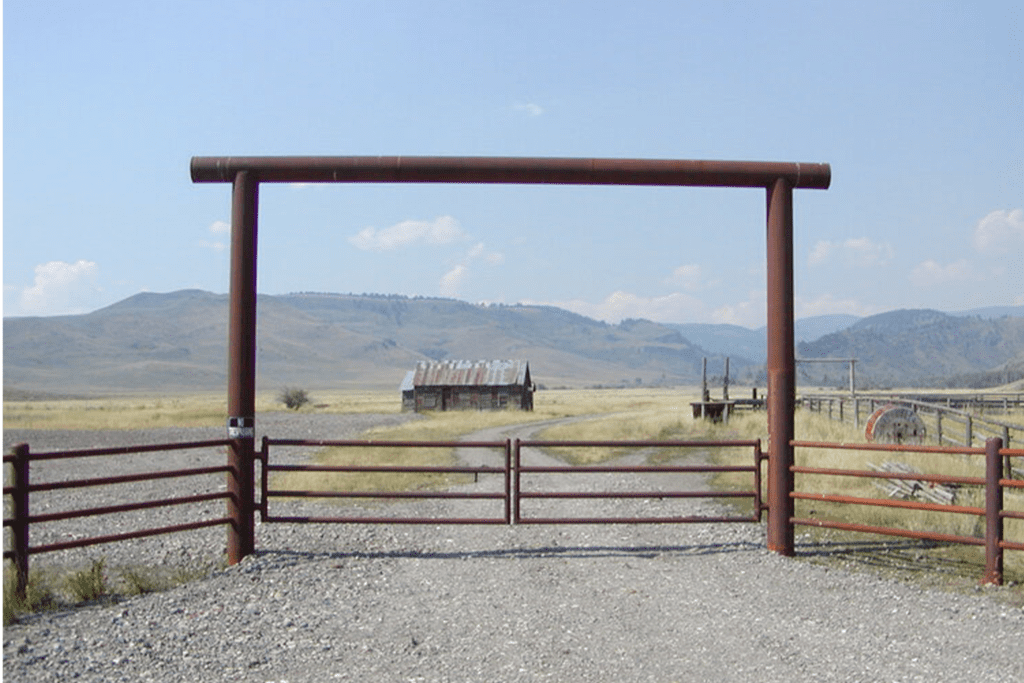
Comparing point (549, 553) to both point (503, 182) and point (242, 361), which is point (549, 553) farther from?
point (503, 182)

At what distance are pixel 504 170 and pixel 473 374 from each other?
2111 inches

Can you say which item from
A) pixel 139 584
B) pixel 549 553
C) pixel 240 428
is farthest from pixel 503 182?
pixel 139 584

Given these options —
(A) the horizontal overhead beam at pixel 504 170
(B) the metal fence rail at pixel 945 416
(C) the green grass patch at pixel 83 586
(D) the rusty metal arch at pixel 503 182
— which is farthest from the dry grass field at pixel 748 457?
(C) the green grass patch at pixel 83 586

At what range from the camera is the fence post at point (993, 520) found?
8828 millimetres

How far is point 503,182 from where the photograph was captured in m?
10.6

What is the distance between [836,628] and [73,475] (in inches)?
836

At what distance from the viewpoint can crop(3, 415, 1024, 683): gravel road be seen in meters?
6.43

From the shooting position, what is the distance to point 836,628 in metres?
7.42

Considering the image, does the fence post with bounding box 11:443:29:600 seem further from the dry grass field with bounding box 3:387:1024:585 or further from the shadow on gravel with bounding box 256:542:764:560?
the dry grass field with bounding box 3:387:1024:585

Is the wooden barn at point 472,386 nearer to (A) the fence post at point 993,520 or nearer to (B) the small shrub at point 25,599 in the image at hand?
(A) the fence post at point 993,520

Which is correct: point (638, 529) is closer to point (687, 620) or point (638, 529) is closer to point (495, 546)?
point (495, 546)

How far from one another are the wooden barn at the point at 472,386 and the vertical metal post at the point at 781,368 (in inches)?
2034

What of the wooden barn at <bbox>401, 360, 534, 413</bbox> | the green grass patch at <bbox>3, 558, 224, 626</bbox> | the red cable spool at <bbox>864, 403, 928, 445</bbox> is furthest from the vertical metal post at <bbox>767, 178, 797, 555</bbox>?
the wooden barn at <bbox>401, 360, 534, 413</bbox>

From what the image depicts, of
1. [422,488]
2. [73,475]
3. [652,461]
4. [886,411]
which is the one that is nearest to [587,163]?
[422,488]
